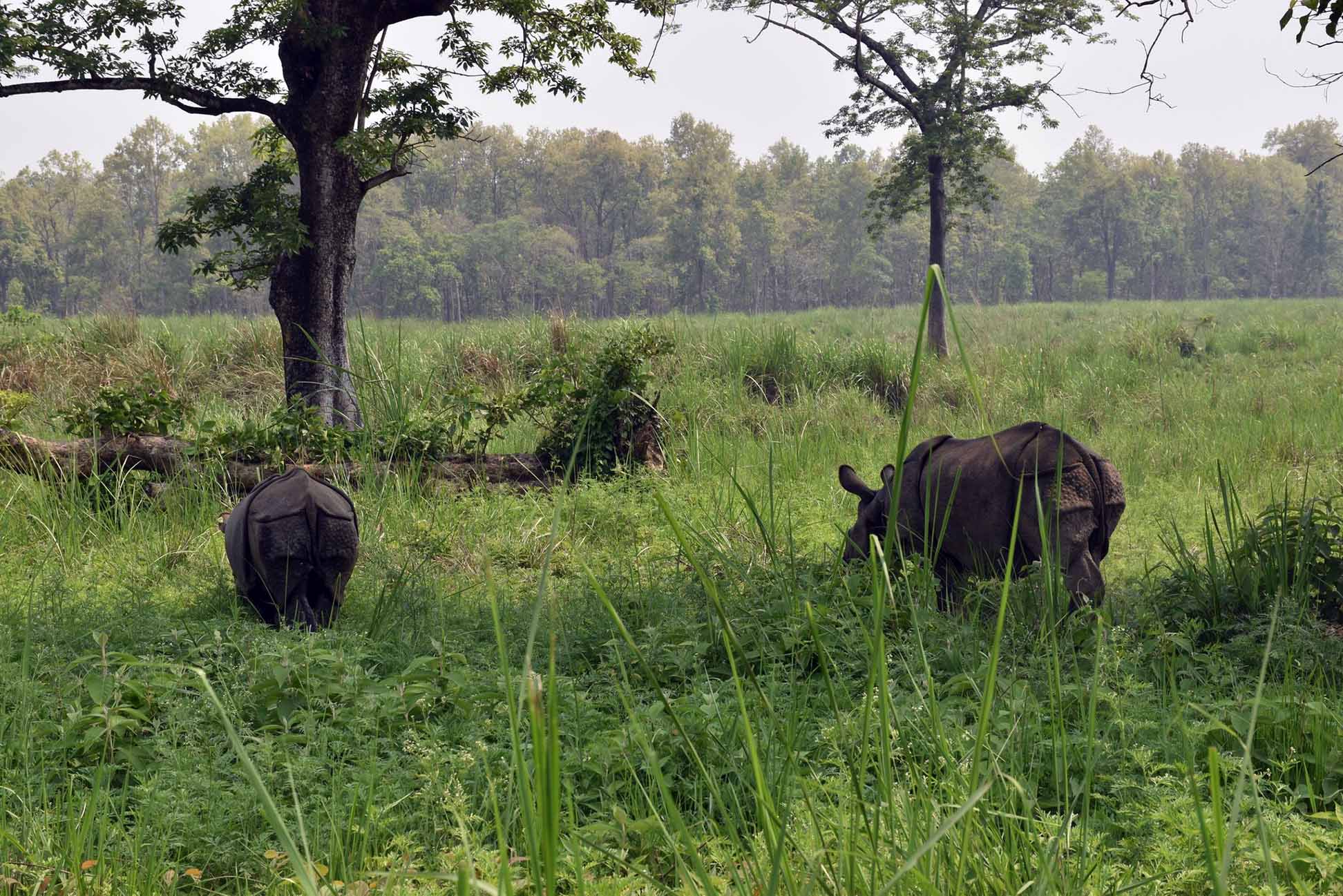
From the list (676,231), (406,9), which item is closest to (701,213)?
(676,231)

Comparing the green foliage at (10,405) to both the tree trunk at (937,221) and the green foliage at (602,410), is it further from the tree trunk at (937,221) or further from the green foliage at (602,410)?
the tree trunk at (937,221)

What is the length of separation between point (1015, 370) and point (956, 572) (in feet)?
28.6

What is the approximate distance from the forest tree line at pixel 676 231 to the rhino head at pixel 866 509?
176 feet

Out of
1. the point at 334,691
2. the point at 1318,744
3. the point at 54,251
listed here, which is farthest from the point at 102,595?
the point at 54,251

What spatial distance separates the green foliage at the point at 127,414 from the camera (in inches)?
276

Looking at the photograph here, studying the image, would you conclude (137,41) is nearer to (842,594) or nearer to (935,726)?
(842,594)

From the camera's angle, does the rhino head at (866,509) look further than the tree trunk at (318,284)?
No

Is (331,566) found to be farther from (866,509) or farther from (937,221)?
(937,221)

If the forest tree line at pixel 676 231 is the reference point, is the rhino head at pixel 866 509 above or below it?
below

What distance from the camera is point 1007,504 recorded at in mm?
4035

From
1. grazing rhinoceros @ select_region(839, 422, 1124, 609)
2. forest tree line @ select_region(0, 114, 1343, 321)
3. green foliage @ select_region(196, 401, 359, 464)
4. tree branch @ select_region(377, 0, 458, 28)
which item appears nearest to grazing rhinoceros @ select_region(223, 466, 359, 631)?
grazing rhinoceros @ select_region(839, 422, 1124, 609)

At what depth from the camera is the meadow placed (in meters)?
1.55

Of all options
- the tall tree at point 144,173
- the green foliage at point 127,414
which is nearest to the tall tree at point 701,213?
the tall tree at point 144,173

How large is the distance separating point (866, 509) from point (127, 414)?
17.6ft
